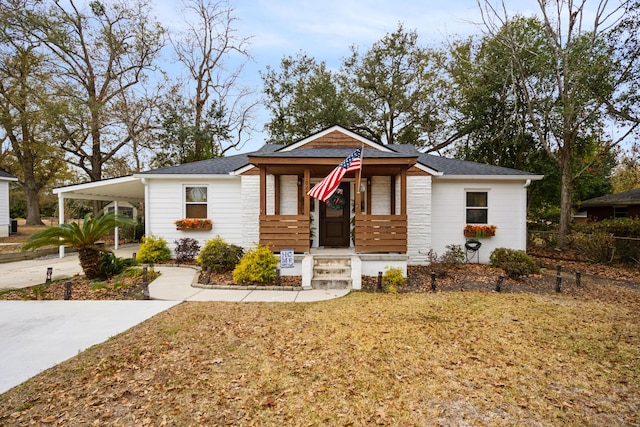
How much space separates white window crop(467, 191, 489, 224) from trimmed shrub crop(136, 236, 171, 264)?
10.7 metres

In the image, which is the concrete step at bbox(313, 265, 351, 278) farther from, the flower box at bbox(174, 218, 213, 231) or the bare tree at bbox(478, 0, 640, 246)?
the bare tree at bbox(478, 0, 640, 246)

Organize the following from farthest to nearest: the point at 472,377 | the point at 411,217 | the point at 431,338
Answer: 1. the point at 411,217
2. the point at 431,338
3. the point at 472,377

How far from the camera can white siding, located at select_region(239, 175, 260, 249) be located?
10188 mm

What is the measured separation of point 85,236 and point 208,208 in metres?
4.06

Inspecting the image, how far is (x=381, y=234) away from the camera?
8.03 m

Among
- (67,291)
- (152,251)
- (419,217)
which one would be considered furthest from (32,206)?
(419,217)

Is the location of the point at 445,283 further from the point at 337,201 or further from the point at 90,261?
the point at 90,261

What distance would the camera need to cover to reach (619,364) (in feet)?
12.2

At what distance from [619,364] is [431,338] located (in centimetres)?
218

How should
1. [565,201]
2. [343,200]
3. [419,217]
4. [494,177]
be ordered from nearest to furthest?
[419,217] < [494,177] < [343,200] < [565,201]

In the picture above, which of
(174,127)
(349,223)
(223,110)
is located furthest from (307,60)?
(349,223)

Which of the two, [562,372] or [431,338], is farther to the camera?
[431,338]

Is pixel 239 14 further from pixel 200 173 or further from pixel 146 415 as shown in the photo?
pixel 146 415

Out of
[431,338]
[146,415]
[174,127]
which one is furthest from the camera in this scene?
[174,127]
